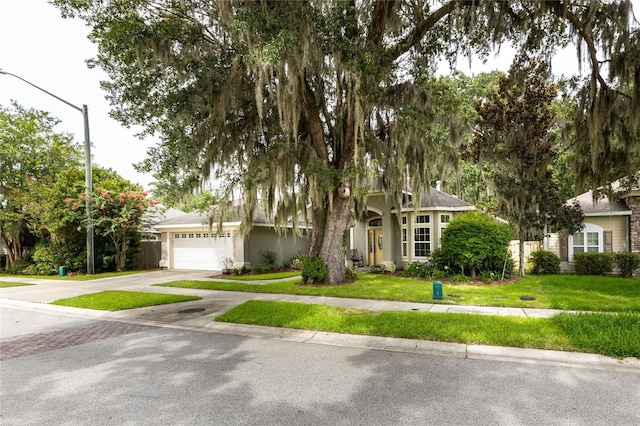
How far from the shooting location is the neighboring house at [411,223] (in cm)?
1488

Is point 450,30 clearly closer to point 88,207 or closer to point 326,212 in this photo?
point 326,212

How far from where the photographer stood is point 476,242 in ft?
39.6

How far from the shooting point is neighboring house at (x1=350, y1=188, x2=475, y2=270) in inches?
586

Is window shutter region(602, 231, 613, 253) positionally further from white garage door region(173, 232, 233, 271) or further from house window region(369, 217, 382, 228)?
white garage door region(173, 232, 233, 271)

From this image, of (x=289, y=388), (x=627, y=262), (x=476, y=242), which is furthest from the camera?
(x=627, y=262)

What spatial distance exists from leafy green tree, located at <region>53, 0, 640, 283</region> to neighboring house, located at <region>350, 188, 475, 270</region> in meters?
2.86

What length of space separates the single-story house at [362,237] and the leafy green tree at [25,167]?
618 cm

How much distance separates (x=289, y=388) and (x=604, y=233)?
50.7 feet

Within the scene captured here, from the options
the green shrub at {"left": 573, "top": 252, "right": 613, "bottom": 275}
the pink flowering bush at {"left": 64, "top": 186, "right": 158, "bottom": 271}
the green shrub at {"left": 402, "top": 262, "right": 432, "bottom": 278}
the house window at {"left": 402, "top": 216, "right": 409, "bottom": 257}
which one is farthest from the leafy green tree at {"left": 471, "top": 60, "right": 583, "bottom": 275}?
the pink flowering bush at {"left": 64, "top": 186, "right": 158, "bottom": 271}

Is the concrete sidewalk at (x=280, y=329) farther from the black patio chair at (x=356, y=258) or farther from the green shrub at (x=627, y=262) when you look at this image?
the green shrub at (x=627, y=262)

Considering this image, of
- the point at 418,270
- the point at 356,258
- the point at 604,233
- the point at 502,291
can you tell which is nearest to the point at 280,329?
the point at 502,291

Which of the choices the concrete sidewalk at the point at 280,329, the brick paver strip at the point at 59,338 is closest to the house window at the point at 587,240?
the concrete sidewalk at the point at 280,329

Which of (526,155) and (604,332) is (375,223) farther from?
(604,332)

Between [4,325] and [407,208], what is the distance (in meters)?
13.1
